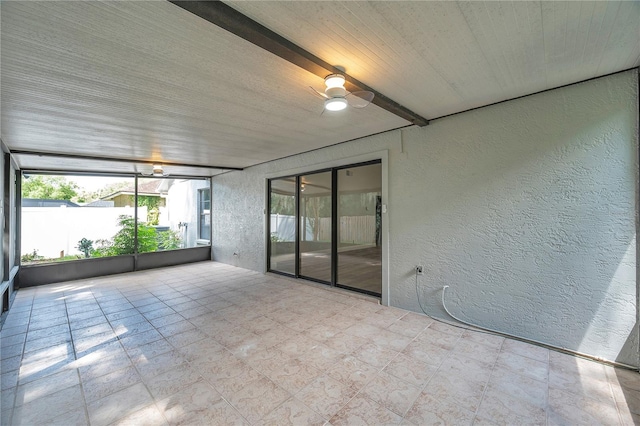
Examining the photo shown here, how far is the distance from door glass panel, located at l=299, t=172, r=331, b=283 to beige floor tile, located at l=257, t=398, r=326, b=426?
2937 millimetres

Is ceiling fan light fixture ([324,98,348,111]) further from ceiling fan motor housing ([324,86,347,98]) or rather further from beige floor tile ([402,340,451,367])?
beige floor tile ([402,340,451,367])

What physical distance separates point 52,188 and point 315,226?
11.1 meters

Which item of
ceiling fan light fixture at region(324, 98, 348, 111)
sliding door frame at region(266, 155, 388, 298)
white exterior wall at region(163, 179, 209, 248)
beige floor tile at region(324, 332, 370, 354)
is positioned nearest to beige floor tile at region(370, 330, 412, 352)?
beige floor tile at region(324, 332, 370, 354)

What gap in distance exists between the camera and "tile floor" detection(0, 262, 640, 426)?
5.70 feet

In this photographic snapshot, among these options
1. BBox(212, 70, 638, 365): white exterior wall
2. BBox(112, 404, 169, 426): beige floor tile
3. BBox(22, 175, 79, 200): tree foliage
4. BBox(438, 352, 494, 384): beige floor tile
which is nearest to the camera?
BBox(112, 404, 169, 426): beige floor tile

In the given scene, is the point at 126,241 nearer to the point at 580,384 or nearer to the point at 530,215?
the point at 530,215

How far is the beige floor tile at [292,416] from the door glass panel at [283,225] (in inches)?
141

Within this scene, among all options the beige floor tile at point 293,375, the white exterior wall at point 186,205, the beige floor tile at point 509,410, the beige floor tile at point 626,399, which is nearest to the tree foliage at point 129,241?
the white exterior wall at point 186,205

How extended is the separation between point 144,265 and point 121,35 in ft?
20.8

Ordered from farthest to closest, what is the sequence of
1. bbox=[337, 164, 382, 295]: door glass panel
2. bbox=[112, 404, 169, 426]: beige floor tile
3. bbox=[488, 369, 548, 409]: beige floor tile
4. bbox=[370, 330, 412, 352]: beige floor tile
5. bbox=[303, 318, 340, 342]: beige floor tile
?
1. bbox=[337, 164, 382, 295]: door glass panel
2. bbox=[303, 318, 340, 342]: beige floor tile
3. bbox=[370, 330, 412, 352]: beige floor tile
4. bbox=[488, 369, 548, 409]: beige floor tile
5. bbox=[112, 404, 169, 426]: beige floor tile

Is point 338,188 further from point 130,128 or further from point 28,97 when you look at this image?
point 28,97

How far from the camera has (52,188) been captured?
9.70 meters

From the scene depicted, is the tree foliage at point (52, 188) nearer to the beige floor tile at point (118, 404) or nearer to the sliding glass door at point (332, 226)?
the sliding glass door at point (332, 226)

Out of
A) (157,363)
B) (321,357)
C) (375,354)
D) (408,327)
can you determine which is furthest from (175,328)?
(408,327)
